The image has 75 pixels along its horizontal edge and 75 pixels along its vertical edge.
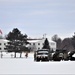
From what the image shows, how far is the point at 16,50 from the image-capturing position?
84.8 metres

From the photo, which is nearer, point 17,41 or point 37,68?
point 37,68

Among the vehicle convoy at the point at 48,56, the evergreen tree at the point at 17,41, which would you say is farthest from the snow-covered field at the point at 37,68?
the evergreen tree at the point at 17,41

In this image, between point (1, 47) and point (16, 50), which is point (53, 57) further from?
point (1, 47)

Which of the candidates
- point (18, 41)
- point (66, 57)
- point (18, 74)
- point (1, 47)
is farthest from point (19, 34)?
point (1, 47)

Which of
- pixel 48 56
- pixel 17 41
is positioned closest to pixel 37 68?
pixel 48 56

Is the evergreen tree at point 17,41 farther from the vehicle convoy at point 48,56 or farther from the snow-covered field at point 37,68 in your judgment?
the snow-covered field at point 37,68

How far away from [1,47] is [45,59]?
14567 centimetres

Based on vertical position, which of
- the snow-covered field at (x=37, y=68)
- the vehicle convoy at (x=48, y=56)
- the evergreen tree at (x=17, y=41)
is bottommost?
the snow-covered field at (x=37, y=68)

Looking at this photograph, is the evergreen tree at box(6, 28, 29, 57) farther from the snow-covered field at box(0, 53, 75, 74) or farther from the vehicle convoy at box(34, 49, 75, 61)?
the snow-covered field at box(0, 53, 75, 74)

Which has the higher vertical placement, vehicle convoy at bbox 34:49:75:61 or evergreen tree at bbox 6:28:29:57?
evergreen tree at bbox 6:28:29:57

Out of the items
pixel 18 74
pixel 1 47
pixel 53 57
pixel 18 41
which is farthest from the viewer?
pixel 1 47

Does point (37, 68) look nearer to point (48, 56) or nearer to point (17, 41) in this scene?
point (48, 56)

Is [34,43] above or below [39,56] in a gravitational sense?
above

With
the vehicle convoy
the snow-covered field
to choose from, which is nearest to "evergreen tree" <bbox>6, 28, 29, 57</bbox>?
the vehicle convoy
